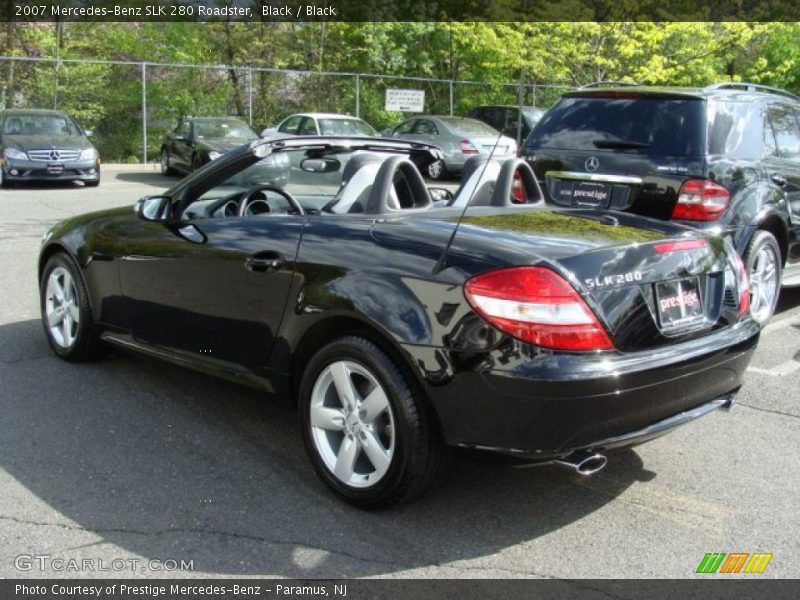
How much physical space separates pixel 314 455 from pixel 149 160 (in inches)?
818

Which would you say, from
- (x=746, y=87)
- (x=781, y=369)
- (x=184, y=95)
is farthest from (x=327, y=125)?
(x=781, y=369)

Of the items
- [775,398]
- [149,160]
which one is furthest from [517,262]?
[149,160]

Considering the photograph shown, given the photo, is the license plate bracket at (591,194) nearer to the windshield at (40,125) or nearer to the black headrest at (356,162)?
the black headrest at (356,162)

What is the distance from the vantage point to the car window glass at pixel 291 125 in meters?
19.1

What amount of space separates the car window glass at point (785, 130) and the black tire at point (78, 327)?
5.27 meters

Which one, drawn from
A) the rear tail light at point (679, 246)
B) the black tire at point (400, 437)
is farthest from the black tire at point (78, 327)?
the rear tail light at point (679, 246)

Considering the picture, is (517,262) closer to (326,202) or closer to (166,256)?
(326,202)

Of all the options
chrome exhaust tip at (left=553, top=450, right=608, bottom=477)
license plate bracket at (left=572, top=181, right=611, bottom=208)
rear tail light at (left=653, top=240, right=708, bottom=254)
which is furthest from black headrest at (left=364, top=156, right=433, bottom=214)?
license plate bracket at (left=572, top=181, right=611, bottom=208)

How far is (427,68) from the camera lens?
29172 mm

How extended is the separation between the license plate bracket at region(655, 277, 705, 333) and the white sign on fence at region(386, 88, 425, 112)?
20.9 meters

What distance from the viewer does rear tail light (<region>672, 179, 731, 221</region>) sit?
5.91 m

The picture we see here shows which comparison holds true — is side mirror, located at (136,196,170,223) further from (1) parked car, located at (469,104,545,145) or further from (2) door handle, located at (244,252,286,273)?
(1) parked car, located at (469,104,545,145)

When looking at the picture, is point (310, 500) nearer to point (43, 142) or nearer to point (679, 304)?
point (679, 304)

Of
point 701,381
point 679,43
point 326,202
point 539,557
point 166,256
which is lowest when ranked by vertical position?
point 539,557
